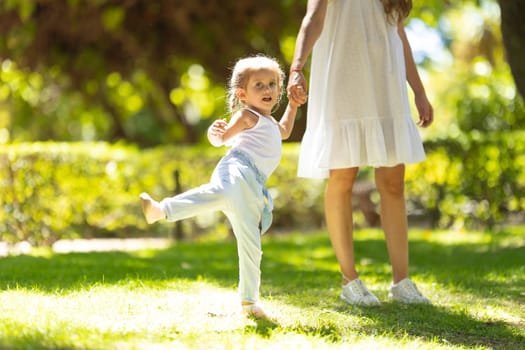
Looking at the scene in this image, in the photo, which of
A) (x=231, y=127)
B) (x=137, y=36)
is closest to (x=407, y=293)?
(x=231, y=127)

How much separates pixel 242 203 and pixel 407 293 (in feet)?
4.49

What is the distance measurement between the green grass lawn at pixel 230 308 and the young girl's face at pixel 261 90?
3.43 ft

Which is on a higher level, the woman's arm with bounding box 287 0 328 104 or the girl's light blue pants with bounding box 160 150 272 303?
the woman's arm with bounding box 287 0 328 104

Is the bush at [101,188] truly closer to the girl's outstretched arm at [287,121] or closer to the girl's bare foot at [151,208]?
the girl's outstretched arm at [287,121]

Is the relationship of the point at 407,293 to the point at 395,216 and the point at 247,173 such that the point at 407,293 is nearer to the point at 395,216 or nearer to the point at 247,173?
the point at 395,216

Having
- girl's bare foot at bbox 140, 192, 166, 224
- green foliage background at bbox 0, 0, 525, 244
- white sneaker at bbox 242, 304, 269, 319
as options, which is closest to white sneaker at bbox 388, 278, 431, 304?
white sneaker at bbox 242, 304, 269, 319

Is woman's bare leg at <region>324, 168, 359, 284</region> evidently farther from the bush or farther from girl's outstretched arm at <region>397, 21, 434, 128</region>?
the bush

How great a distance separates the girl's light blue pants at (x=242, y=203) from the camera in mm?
3480

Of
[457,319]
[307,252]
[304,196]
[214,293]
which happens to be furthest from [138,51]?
[457,319]

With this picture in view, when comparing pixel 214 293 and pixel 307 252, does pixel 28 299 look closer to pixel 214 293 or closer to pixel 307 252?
pixel 214 293

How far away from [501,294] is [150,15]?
8.31 meters

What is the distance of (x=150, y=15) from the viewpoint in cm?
1167

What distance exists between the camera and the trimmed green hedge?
28.5 ft

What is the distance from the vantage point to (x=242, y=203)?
3.54m
